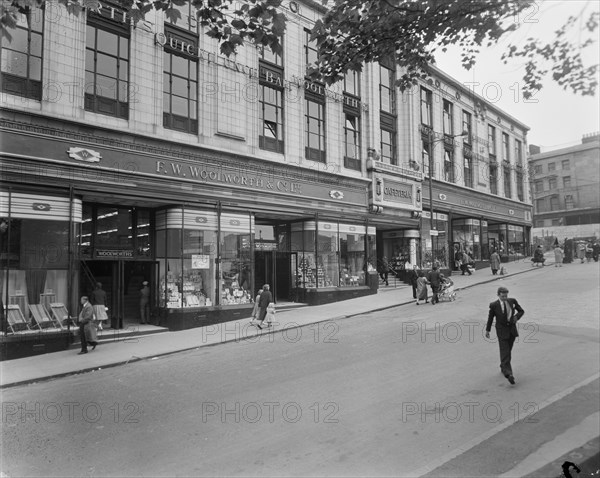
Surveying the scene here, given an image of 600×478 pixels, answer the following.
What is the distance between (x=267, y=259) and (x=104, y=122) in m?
8.55

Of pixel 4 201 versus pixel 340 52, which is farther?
pixel 4 201

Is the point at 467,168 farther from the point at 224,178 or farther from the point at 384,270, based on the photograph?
the point at 384,270

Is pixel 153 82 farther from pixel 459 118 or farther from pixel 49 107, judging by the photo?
pixel 459 118

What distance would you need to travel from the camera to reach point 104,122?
13.9 m

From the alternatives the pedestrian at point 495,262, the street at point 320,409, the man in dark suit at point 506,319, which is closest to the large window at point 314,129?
the pedestrian at point 495,262

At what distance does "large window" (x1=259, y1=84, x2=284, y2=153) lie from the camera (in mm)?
18125

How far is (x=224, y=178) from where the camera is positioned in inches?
662

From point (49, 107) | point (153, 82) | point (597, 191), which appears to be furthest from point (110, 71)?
point (597, 191)

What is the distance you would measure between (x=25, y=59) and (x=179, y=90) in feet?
15.9

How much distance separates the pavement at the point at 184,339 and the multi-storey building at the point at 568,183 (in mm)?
8353

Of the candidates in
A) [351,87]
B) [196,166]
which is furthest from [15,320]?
[351,87]

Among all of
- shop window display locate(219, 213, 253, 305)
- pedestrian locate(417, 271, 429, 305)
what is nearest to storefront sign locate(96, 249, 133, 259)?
shop window display locate(219, 213, 253, 305)

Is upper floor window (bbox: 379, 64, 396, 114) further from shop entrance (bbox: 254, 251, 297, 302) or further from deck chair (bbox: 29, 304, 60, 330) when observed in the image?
deck chair (bbox: 29, 304, 60, 330)

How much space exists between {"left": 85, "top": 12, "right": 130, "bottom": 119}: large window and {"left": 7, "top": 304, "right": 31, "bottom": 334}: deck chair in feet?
20.7
